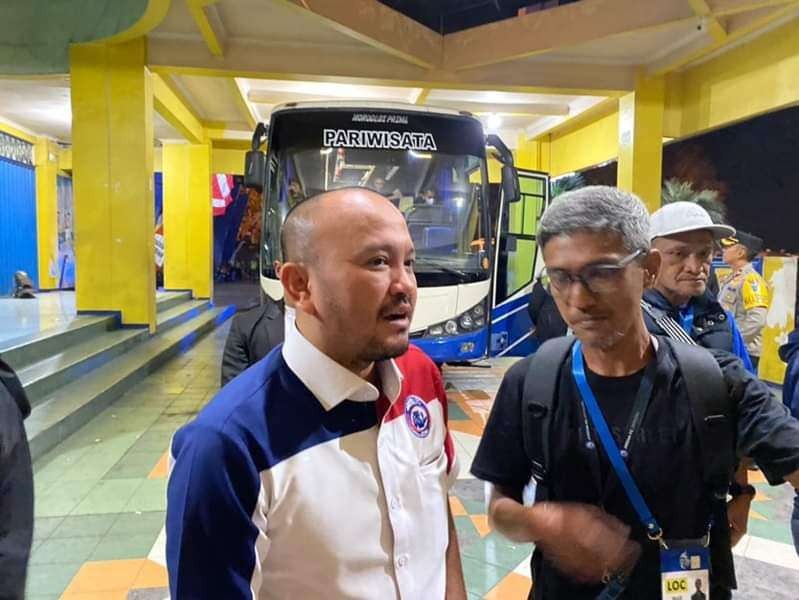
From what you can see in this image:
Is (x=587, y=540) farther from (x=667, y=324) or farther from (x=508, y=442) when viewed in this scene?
(x=667, y=324)

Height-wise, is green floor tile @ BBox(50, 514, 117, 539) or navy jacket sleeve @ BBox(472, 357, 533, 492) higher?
navy jacket sleeve @ BBox(472, 357, 533, 492)

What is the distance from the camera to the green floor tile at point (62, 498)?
3.33 meters

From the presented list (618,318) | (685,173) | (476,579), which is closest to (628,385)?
(618,318)

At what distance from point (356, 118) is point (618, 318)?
4.50 m

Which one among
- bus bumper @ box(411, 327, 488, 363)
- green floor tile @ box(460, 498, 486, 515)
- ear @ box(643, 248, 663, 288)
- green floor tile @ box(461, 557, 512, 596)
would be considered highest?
ear @ box(643, 248, 663, 288)

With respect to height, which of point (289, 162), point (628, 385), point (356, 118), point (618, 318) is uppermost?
point (356, 118)

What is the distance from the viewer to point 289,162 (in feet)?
17.1

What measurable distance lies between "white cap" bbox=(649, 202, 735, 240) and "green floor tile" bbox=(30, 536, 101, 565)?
118 inches

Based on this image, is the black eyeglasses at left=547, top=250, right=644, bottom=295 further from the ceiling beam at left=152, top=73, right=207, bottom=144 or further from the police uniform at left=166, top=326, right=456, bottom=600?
the ceiling beam at left=152, top=73, right=207, bottom=144

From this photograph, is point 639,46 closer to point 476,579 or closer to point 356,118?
point 356,118

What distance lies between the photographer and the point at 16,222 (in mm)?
13688

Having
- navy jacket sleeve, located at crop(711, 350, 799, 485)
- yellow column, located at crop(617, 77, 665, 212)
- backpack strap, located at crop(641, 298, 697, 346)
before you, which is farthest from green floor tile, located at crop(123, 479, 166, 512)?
yellow column, located at crop(617, 77, 665, 212)

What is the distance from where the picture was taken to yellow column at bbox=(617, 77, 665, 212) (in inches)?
339

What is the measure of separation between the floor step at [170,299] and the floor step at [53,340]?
5.88 ft
